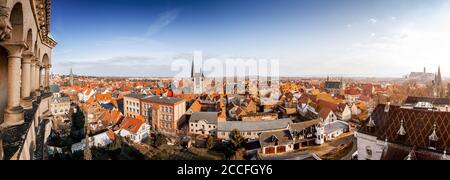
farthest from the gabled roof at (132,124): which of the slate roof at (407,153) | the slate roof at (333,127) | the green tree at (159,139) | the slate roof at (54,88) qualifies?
the slate roof at (407,153)

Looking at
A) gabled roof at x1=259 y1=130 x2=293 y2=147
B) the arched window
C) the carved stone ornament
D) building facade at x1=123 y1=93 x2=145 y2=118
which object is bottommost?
the arched window

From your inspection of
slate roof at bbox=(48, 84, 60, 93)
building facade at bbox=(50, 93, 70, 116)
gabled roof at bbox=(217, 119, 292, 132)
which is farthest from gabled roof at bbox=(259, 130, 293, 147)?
slate roof at bbox=(48, 84, 60, 93)

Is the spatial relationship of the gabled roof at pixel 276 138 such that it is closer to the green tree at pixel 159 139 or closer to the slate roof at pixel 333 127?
the slate roof at pixel 333 127

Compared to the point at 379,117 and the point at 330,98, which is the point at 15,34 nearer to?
the point at 330,98

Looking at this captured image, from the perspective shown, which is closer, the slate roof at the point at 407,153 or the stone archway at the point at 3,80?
the stone archway at the point at 3,80

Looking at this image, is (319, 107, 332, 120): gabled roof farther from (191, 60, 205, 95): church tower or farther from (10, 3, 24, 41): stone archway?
(10, 3, 24, 41): stone archway

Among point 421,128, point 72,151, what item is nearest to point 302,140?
point 421,128

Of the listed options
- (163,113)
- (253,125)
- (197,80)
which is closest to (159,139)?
(163,113)

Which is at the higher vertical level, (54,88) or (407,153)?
(54,88)

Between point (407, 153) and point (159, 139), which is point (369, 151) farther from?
point (159, 139)
